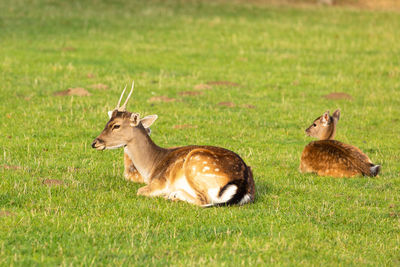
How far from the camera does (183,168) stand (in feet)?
32.9

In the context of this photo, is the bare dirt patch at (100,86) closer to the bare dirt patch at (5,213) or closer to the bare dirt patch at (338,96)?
the bare dirt patch at (338,96)

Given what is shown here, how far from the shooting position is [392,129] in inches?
677

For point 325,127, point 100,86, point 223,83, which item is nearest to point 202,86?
point 223,83

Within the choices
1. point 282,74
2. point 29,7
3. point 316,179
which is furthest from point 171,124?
point 29,7

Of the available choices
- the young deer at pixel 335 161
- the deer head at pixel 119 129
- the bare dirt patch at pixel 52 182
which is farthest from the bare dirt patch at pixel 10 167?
the young deer at pixel 335 161

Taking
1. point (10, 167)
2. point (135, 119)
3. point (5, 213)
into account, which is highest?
point (135, 119)

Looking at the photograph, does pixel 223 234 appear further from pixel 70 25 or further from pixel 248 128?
pixel 70 25

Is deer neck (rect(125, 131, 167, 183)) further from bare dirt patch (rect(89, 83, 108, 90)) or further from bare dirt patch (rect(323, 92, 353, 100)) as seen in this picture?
bare dirt patch (rect(323, 92, 353, 100))

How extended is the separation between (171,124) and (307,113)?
4078 millimetres

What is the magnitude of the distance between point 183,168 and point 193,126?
6.40 metres

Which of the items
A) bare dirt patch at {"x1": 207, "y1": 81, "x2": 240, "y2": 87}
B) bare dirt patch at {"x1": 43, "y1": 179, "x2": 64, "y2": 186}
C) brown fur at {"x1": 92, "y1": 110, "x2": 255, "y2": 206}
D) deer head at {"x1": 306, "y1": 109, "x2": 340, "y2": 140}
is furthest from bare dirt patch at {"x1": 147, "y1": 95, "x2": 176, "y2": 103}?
bare dirt patch at {"x1": 43, "y1": 179, "x2": 64, "y2": 186}

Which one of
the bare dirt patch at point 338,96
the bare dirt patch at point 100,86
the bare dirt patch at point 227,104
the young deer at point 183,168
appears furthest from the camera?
the bare dirt patch at point 338,96

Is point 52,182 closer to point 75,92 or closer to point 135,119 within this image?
point 135,119

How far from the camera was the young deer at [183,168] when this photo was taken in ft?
31.9
